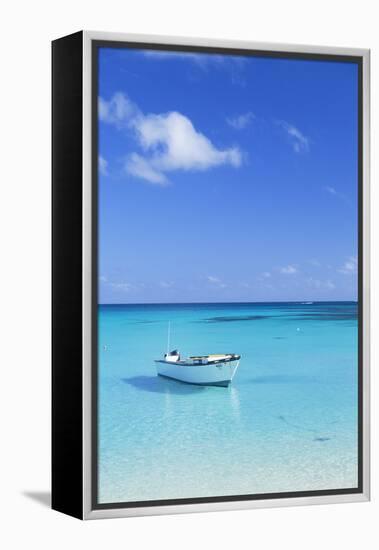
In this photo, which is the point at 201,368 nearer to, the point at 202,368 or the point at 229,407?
the point at 202,368

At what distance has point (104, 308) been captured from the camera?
5863mm

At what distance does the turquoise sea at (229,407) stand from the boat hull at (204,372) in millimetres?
60

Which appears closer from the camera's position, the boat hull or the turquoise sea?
the turquoise sea

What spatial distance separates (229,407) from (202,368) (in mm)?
409

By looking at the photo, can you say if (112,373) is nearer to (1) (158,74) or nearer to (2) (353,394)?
(2) (353,394)

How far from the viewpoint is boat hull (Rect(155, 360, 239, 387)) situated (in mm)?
6352

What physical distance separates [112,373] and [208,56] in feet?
8.48

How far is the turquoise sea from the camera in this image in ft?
19.5

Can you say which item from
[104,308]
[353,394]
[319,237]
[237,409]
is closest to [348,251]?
[319,237]

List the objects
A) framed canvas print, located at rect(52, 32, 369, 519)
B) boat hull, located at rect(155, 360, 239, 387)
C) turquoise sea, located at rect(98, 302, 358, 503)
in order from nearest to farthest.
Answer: framed canvas print, located at rect(52, 32, 369, 519), turquoise sea, located at rect(98, 302, 358, 503), boat hull, located at rect(155, 360, 239, 387)

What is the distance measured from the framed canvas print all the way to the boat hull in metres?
0.02

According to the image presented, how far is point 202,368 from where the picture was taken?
6.52m

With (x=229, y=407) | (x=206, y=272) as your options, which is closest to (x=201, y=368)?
(x=229, y=407)

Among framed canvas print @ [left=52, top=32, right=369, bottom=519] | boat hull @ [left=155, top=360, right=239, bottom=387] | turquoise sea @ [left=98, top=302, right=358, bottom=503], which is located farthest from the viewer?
boat hull @ [left=155, top=360, right=239, bottom=387]
